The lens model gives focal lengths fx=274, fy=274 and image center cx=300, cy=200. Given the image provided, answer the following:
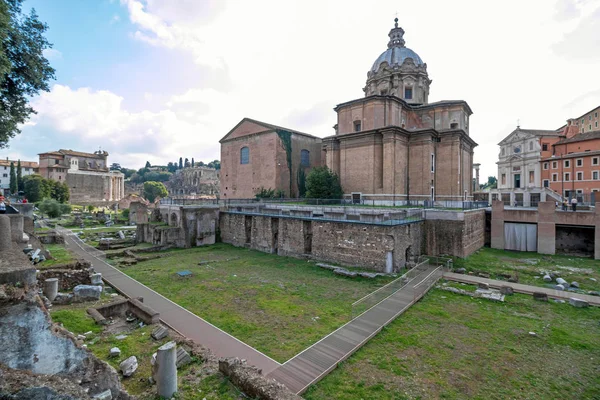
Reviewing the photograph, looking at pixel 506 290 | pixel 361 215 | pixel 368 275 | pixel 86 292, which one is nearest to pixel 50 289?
pixel 86 292

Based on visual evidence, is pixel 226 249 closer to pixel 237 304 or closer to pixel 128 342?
pixel 237 304

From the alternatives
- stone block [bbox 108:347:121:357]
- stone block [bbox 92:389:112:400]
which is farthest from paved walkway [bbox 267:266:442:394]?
stone block [bbox 108:347:121:357]

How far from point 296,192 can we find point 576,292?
94.1ft

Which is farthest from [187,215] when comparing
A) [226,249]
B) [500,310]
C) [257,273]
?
[500,310]

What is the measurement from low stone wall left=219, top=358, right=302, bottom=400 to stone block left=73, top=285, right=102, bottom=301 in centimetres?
677

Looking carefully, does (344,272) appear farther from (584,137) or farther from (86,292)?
A: (584,137)

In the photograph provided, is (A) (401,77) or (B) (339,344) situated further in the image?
(A) (401,77)

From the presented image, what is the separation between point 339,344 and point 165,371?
4.37 meters

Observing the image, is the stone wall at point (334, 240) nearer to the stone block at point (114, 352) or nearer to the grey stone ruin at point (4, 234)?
the stone block at point (114, 352)

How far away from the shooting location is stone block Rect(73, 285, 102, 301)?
9.46m

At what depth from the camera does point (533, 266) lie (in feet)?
54.5

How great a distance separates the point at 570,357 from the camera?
7.26 m

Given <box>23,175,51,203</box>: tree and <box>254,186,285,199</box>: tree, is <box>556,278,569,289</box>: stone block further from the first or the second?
<box>23,175,51,203</box>: tree

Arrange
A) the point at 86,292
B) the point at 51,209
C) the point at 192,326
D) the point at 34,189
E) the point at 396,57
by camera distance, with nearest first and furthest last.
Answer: the point at 192,326 < the point at 86,292 < the point at 396,57 < the point at 51,209 < the point at 34,189
